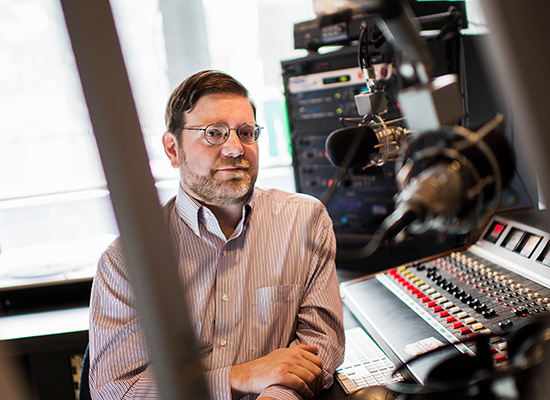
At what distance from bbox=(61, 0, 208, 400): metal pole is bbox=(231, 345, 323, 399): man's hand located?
27.1 inches

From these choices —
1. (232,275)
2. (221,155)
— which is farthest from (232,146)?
(232,275)

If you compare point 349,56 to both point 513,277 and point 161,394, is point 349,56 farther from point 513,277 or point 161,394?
point 161,394

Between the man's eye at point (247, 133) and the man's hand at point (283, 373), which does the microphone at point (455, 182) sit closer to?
the man's hand at point (283, 373)

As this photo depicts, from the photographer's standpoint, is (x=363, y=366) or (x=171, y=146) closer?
(x=363, y=366)

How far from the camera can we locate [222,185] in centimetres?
111

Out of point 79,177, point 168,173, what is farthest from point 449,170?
point 168,173

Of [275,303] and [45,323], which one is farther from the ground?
[275,303]

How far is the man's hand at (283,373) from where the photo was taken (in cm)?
87

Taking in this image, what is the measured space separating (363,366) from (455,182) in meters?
0.75

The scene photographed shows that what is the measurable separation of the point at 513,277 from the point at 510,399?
0.71 metres

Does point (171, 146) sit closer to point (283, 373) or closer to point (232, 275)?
point (232, 275)

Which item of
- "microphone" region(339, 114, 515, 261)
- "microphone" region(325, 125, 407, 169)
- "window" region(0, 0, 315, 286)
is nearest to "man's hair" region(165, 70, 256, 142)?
"microphone" region(325, 125, 407, 169)

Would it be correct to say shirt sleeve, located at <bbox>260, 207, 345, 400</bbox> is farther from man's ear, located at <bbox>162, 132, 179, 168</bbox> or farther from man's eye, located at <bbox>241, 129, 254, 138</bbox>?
man's ear, located at <bbox>162, 132, 179, 168</bbox>

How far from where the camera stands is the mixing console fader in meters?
0.88
